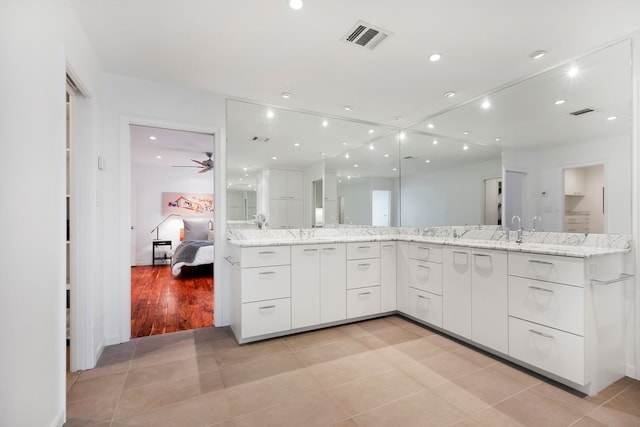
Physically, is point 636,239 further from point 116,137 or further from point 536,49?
point 116,137

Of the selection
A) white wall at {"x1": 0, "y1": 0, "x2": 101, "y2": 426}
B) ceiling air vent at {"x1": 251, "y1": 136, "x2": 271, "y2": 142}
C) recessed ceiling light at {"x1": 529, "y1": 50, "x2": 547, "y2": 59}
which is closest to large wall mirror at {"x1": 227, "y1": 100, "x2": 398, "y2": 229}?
ceiling air vent at {"x1": 251, "y1": 136, "x2": 271, "y2": 142}

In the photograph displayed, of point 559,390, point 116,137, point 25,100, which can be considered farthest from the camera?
point 116,137

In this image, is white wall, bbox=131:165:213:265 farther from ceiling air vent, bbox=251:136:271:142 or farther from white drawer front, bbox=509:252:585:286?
white drawer front, bbox=509:252:585:286

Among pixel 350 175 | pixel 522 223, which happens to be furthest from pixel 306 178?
pixel 522 223

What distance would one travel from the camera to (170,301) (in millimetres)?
4008

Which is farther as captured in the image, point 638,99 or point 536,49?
point 536,49

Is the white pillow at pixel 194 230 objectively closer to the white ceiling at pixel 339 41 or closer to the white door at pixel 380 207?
the white door at pixel 380 207

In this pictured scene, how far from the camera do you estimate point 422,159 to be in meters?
3.84

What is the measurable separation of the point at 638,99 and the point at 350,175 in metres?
2.70

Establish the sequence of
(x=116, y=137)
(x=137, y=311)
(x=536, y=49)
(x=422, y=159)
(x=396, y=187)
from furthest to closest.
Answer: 1. (x=396, y=187)
2. (x=422, y=159)
3. (x=137, y=311)
4. (x=116, y=137)
5. (x=536, y=49)

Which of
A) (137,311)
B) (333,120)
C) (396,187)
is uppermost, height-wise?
(333,120)

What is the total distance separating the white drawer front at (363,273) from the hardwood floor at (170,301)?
1.63 m

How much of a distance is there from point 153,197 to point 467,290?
7.31m

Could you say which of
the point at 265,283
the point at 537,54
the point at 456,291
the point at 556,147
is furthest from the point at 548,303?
the point at 265,283
